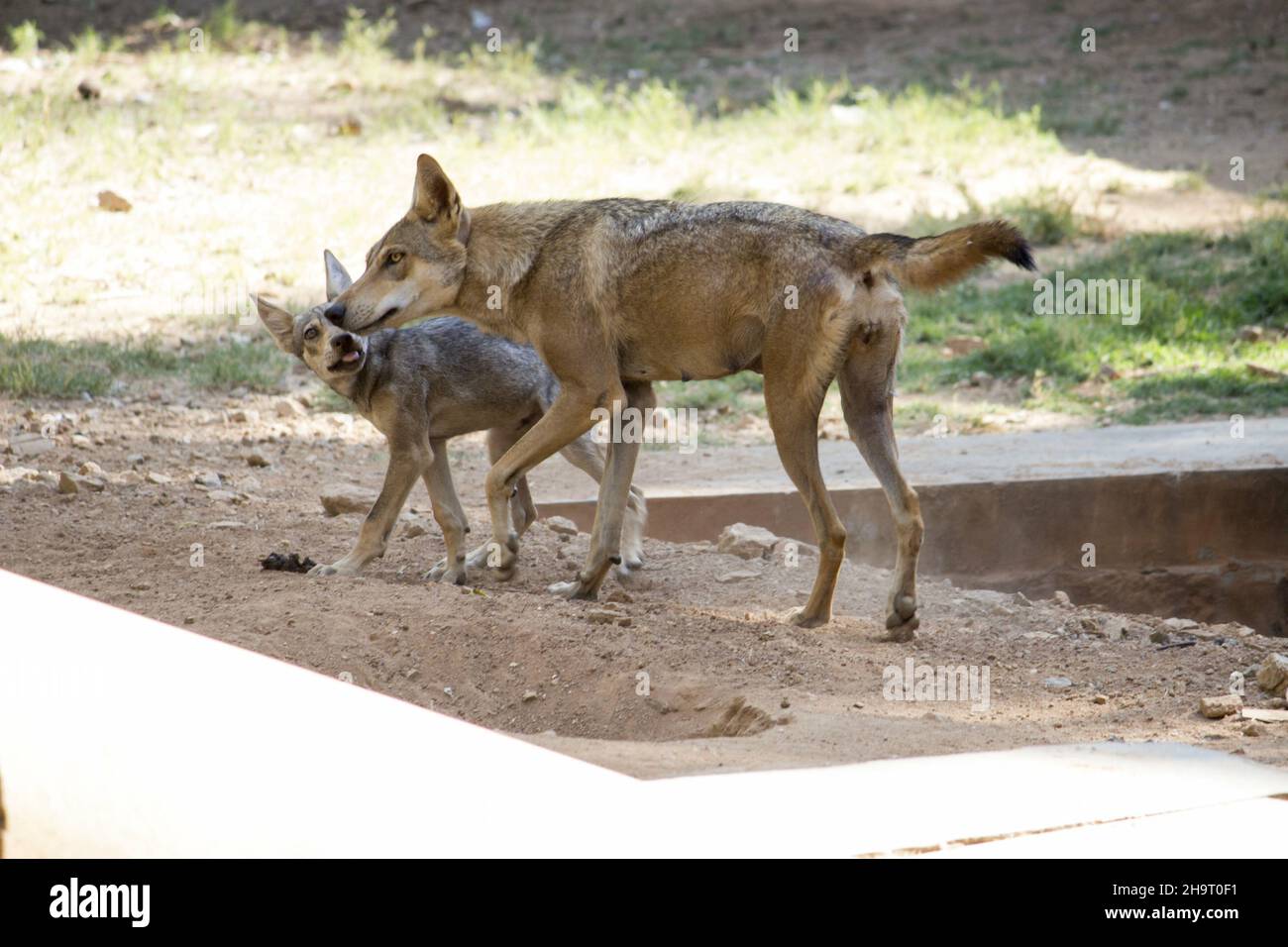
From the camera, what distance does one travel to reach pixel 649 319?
6.42 m

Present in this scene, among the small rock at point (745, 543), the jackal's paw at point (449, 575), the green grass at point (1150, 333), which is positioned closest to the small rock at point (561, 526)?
the small rock at point (745, 543)

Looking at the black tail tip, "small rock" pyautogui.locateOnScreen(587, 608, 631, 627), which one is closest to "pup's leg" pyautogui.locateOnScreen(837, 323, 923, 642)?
the black tail tip

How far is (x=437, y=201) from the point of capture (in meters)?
6.61

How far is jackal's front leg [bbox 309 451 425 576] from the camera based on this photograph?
22.1 ft

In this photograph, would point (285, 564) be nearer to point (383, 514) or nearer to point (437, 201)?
point (383, 514)

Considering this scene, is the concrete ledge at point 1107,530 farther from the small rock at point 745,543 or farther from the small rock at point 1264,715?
the small rock at point 1264,715

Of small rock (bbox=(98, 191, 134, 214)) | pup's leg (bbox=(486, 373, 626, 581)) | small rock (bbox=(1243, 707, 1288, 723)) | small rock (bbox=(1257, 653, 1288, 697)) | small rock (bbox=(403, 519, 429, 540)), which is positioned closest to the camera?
small rock (bbox=(1243, 707, 1288, 723))

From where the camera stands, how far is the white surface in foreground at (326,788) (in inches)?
92.0

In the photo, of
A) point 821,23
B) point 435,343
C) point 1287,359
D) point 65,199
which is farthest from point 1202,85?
point 435,343

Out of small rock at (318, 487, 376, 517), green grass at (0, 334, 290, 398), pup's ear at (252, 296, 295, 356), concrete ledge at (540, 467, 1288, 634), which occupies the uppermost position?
pup's ear at (252, 296, 295, 356)

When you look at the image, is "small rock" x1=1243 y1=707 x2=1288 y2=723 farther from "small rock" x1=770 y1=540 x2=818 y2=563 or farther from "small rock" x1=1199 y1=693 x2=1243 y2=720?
"small rock" x1=770 y1=540 x2=818 y2=563

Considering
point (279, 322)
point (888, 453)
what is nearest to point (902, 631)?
point (888, 453)

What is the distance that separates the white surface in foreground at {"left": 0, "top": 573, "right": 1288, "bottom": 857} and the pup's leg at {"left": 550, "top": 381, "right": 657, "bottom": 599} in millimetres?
3236

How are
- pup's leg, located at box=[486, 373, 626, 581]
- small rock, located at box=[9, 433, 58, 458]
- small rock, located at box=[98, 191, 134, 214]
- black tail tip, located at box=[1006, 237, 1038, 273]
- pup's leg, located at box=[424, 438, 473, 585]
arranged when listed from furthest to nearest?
small rock, located at box=[98, 191, 134, 214]
small rock, located at box=[9, 433, 58, 458]
pup's leg, located at box=[424, 438, 473, 585]
pup's leg, located at box=[486, 373, 626, 581]
black tail tip, located at box=[1006, 237, 1038, 273]
